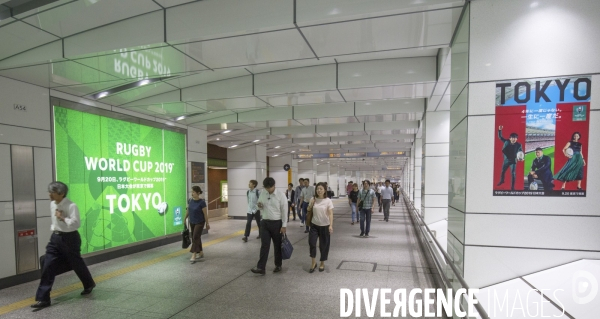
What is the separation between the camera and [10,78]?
5418 millimetres

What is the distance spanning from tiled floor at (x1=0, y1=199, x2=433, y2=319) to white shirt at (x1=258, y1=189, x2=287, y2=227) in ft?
3.43

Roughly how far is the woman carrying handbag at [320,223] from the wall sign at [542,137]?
3.24m

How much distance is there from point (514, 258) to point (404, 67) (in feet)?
11.8

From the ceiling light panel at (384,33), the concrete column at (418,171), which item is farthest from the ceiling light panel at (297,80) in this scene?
the concrete column at (418,171)

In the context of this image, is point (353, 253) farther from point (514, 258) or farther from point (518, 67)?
point (518, 67)

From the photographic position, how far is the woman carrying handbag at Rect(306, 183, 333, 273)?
595 cm

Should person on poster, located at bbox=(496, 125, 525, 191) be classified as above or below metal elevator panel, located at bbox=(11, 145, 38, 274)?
above

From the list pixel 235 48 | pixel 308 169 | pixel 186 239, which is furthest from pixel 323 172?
pixel 235 48

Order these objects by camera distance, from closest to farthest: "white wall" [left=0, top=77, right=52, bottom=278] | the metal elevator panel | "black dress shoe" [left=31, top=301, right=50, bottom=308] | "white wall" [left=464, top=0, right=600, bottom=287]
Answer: "white wall" [left=464, top=0, right=600, bottom=287] < "black dress shoe" [left=31, top=301, right=50, bottom=308] < "white wall" [left=0, top=77, right=52, bottom=278] < the metal elevator panel

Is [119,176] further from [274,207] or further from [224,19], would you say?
[224,19]

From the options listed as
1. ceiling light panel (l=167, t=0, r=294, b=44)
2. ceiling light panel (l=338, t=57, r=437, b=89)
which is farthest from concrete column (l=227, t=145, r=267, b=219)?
ceiling light panel (l=167, t=0, r=294, b=44)

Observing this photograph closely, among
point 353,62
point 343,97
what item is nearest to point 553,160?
point 353,62

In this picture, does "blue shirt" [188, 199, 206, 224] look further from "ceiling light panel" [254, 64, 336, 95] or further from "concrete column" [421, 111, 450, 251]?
"concrete column" [421, 111, 450, 251]

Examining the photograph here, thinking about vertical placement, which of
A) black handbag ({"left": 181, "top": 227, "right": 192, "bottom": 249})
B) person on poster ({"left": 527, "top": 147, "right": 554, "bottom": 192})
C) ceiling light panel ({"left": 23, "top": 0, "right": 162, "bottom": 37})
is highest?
ceiling light panel ({"left": 23, "top": 0, "right": 162, "bottom": 37})
